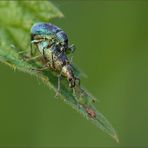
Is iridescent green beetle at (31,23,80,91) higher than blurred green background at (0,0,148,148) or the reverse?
the reverse

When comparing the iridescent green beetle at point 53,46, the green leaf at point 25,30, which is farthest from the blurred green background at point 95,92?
the green leaf at point 25,30

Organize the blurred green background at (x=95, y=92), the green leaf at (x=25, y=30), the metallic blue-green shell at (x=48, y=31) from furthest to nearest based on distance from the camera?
the blurred green background at (x=95, y=92)
the metallic blue-green shell at (x=48, y=31)
the green leaf at (x=25, y=30)

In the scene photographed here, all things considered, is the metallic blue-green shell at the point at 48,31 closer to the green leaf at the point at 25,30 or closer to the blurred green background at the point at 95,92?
the green leaf at the point at 25,30

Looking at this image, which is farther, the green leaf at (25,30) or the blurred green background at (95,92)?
the blurred green background at (95,92)

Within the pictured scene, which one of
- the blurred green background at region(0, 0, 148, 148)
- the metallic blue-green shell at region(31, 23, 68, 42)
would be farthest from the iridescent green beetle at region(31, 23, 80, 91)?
the blurred green background at region(0, 0, 148, 148)

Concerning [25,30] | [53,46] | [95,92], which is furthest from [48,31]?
[95,92]

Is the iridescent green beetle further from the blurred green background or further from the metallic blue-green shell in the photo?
the blurred green background
